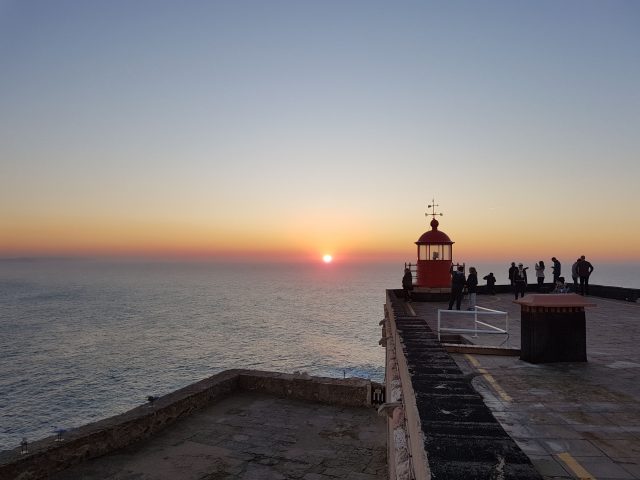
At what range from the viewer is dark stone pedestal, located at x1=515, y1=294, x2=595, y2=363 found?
7.68 metres

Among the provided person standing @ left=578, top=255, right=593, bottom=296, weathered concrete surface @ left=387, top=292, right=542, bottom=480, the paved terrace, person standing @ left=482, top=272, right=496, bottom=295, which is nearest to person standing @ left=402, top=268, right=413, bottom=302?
person standing @ left=482, top=272, right=496, bottom=295

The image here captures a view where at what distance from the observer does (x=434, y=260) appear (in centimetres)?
2320

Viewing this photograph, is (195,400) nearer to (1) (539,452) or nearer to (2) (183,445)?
(2) (183,445)

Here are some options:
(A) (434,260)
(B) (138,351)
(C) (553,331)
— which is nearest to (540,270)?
(A) (434,260)

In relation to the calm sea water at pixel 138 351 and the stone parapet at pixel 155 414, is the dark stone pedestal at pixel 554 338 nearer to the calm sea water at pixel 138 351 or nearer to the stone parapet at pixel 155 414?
the stone parapet at pixel 155 414

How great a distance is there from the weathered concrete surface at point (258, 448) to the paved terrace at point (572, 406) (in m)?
3.43

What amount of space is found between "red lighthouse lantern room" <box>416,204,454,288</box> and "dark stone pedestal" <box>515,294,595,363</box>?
1479cm

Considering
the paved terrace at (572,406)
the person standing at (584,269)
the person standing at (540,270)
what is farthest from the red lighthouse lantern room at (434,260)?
the paved terrace at (572,406)

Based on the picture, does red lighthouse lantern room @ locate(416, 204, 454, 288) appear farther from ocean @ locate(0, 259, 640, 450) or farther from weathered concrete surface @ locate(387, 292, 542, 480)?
weathered concrete surface @ locate(387, 292, 542, 480)

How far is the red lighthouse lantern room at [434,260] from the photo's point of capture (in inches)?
901

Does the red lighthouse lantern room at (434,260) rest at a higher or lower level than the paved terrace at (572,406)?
higher

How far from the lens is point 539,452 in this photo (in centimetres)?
417

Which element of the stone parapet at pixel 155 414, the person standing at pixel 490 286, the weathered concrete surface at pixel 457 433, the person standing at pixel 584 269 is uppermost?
the person standing at pixel 584 269

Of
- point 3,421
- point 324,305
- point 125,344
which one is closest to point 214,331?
point 125,344
